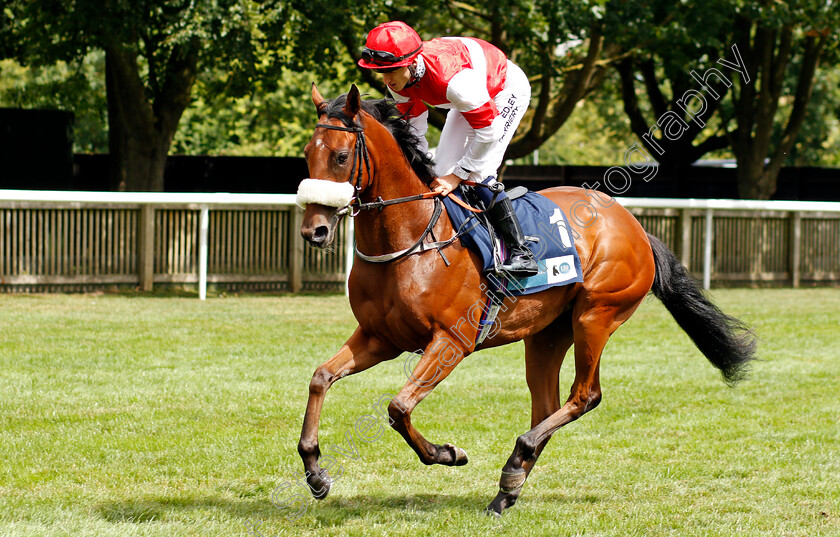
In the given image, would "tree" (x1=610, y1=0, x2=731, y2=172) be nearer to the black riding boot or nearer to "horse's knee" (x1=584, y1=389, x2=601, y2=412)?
"horse's knee" (x1=584, y1=389, x2=601, y2=412)

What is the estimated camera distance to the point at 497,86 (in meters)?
4.77

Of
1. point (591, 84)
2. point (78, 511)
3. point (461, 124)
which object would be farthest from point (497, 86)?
point (591, 84)

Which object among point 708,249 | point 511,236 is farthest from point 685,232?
point 511,236

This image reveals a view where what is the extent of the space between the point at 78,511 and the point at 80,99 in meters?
16.6

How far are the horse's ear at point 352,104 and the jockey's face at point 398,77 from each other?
261mm

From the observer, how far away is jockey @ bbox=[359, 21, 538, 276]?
428 cm

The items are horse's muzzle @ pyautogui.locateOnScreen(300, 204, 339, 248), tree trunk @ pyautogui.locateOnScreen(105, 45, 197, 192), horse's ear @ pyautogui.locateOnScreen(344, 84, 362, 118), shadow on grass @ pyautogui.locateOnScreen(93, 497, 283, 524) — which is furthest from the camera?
tree trunk @ pyautogui.locateOnScreen(105, 45, 197, 192)

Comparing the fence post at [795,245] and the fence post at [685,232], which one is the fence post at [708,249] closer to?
the fence post at [685,232]

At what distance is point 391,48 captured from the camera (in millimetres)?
4219

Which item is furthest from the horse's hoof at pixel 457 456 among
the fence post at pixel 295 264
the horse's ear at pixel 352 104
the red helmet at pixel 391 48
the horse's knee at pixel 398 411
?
the fence post at pixel 295 264

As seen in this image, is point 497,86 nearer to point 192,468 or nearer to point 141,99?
point 192,468

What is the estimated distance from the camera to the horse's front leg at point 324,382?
13.8 feet

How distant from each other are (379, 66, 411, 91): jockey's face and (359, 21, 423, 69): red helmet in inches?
2.1

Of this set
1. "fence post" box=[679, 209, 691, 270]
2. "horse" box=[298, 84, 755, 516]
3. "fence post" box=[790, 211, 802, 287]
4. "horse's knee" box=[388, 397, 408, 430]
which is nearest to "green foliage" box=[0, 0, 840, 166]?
"fence post" box=[679, 209, 691, 270]
